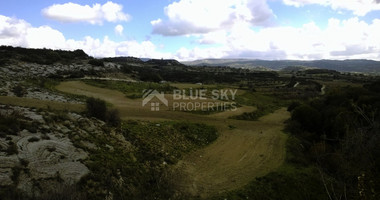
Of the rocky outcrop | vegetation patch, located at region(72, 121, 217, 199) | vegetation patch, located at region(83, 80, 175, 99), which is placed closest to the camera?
the rocky outcrop

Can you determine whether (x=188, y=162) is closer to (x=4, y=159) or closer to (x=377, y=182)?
(x=4, y=159)

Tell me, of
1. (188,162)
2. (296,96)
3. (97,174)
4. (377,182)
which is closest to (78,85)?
(188,162)

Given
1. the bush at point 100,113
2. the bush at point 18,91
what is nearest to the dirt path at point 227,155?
the bush at point 100,113

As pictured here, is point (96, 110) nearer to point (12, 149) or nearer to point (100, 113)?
point (100, 113)

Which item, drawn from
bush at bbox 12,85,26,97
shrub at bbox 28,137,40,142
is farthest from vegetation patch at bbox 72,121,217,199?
bush at bbox 12,85,26,97
